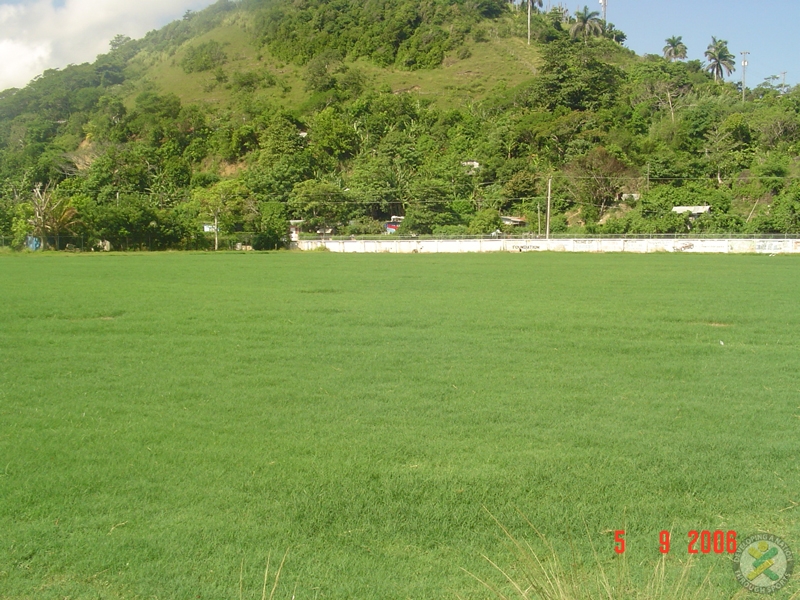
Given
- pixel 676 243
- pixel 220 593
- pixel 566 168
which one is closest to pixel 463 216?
pixel 566 168

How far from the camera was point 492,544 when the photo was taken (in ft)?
12.9

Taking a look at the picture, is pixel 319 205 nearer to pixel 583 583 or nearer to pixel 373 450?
pixel 373 450

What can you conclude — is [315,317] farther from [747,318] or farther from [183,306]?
[747,318]

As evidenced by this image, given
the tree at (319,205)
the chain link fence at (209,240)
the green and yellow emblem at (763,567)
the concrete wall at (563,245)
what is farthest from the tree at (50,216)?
the green and yellow emblem at (763,567)

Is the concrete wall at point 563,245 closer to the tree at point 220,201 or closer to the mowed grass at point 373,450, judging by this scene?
the tree at point 220,201

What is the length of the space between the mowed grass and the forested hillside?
169 feet

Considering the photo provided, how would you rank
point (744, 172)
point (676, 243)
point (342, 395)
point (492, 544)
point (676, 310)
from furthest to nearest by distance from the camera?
point (744, 172) → point (676, 243) → point (676, 310) → point (342, 395) → point (492, 544)

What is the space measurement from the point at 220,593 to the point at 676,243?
52.7 meters

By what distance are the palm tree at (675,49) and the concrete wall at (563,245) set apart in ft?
299

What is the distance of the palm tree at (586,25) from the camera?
122750 mm

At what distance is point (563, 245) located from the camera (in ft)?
177
